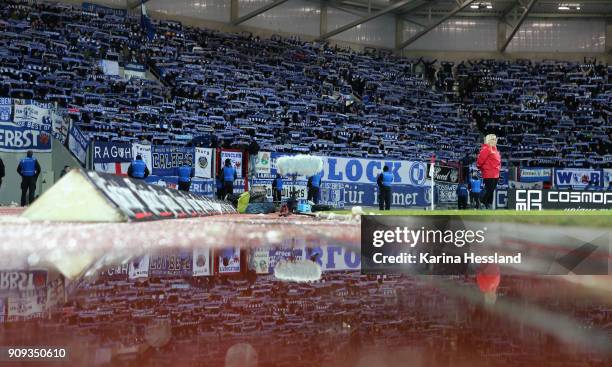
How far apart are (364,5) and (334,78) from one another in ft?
19.9

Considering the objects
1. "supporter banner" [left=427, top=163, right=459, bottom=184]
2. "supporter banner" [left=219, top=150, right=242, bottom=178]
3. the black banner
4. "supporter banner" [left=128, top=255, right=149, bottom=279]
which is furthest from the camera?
"supporter banner" [left=427, top=163, right=459, bottom=184]

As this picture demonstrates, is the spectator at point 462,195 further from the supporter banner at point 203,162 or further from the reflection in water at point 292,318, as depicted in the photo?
the reflection in water at point 292,318

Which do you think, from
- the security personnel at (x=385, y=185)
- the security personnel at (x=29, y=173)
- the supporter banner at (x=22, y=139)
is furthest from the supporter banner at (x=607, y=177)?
the security personnel at (x=29, y=173)

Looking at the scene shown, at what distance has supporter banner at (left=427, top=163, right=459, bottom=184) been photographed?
73.0 feet

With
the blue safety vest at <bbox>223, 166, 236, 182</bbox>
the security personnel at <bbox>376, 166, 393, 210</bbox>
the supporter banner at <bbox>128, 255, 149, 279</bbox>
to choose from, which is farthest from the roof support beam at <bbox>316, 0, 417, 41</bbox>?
the supporter banner at <bbox>128, 255, 149, 279</bbox>

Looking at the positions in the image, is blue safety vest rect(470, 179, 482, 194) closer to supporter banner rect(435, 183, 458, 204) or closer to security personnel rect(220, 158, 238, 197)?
supporter banner rect(435, 183, 458, 204)

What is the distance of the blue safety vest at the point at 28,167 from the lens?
518 inches

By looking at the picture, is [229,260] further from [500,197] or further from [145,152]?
[500,197]

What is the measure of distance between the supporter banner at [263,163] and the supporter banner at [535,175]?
36.9 feet

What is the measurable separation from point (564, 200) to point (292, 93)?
52.1 ft

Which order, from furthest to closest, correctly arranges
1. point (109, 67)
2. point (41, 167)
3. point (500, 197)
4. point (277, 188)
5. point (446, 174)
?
point (500, 197) → point (446, 174) → point (109, 67) → point (277, 188) → point (41, 167)

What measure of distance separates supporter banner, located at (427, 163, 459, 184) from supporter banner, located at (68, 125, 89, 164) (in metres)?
12.1

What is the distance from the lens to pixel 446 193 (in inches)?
874

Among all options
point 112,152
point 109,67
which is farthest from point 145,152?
point 109,67
